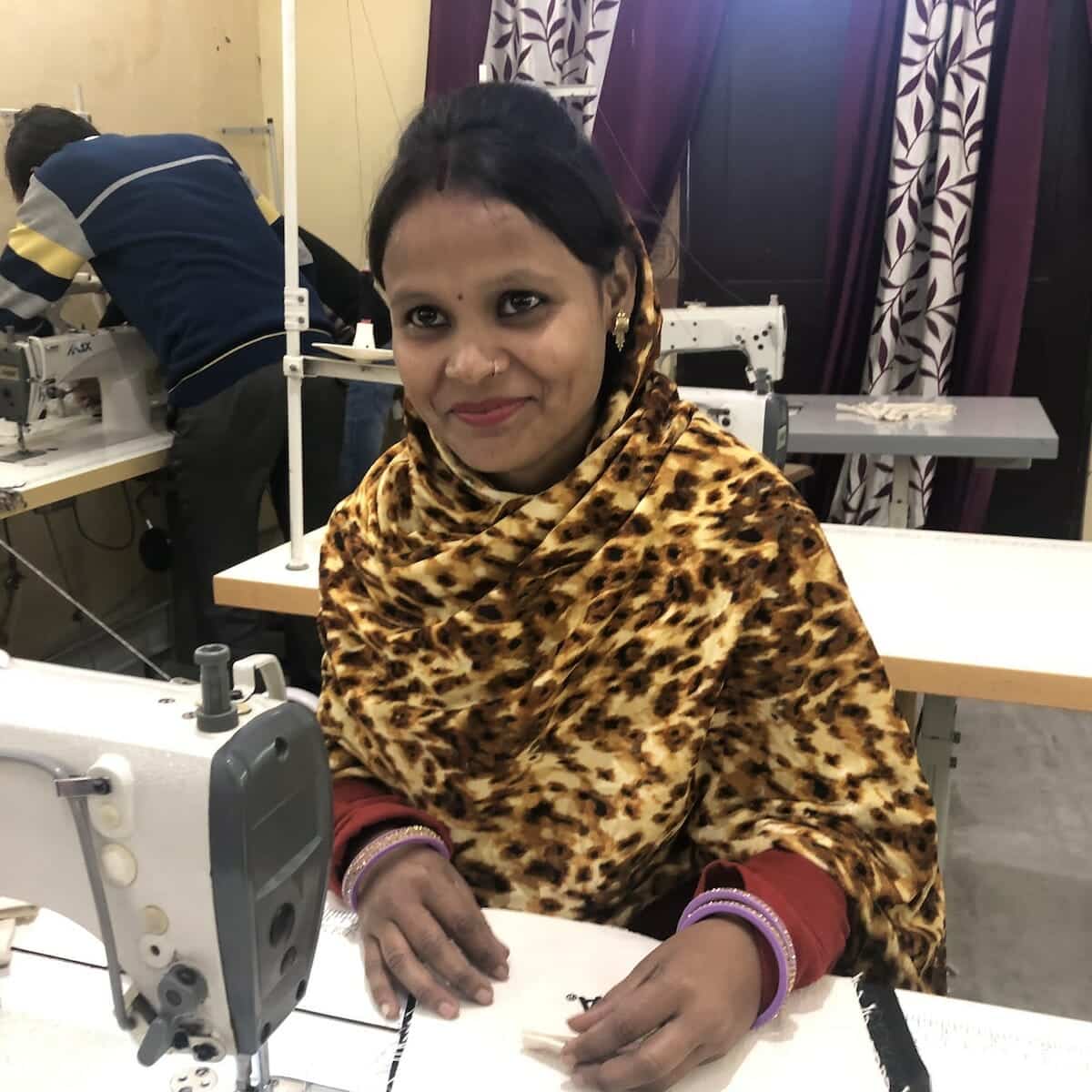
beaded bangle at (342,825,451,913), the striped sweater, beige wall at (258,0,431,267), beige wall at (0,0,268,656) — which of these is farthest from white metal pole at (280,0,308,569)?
beige wall at (258,0,431,267)

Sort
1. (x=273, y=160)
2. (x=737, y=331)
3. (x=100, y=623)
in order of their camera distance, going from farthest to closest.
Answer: (x=273, y=160) < (x=737, y=331) < (x=100, y=623)

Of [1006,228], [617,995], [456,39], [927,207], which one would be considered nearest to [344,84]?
[456,39]

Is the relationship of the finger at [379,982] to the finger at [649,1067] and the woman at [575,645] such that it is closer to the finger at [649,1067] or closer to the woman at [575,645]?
the woman at [575,645]

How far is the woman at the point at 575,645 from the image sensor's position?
819 mm

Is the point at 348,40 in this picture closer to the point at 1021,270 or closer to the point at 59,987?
the point at 1021,270

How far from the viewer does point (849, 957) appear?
0.84 meters

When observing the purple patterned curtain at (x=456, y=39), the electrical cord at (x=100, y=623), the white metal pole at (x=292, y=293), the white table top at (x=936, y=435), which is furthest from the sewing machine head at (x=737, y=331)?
the purple patterned curtain at (x=456, y=39)

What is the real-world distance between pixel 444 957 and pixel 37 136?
7.67 feet

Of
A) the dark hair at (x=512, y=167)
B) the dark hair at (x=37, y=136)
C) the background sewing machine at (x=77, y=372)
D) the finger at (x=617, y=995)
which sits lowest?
the finger at (x=617, y=995)

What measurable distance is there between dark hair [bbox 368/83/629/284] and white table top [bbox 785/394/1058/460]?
1788mm

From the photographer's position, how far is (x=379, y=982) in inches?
29.8

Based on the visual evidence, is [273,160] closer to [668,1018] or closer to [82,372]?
[82,372]

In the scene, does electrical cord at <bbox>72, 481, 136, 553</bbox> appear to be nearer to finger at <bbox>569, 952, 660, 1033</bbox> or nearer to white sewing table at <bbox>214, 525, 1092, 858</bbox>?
white sewing table at <bbox>214, 525, 1092, 858</bbox>

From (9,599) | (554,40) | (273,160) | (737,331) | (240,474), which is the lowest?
(9,599)
